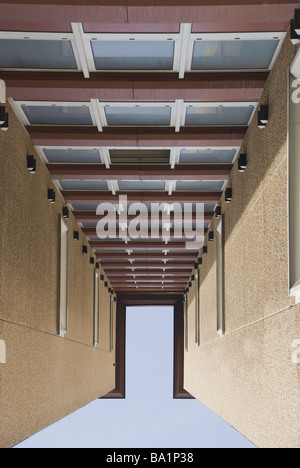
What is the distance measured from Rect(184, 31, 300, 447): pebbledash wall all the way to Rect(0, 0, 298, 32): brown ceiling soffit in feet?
1.46

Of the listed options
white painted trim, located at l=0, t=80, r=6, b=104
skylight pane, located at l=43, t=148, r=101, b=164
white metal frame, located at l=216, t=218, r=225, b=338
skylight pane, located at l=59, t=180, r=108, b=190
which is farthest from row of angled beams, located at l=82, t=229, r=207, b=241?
white painted trim, located at l=0, t=80, r=6, b=104

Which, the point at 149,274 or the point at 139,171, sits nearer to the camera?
the point at 139,171

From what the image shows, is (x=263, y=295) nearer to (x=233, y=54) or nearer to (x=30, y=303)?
(x=233, y=54)

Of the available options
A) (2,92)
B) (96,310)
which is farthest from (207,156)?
(96,310)

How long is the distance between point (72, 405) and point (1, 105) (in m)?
7.96

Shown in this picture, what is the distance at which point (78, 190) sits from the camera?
37.3 feet

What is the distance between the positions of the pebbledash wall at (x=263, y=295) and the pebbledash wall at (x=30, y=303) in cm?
285

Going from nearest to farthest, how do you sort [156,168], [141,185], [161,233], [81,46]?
[81,46], [156,168], [141,185], [161,233]

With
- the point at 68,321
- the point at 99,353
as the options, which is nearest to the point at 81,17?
the point at 68,321

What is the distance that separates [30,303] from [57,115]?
2.53 metres

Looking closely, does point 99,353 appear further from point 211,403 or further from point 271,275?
point 271,275

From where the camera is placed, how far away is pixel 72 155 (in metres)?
9.51

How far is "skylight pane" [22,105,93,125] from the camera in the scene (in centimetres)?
781
